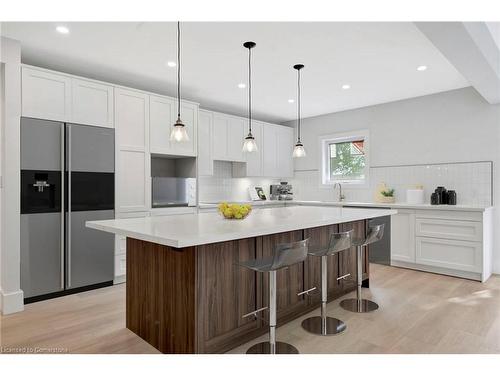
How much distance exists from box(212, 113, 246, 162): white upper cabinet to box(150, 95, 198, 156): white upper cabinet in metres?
0.63

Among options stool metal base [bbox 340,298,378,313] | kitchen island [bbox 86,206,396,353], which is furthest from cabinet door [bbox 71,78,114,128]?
stool metal base [bbox 340,298,378,313]

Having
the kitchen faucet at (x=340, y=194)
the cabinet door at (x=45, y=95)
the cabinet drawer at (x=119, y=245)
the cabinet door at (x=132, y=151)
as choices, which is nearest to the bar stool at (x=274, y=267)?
the cabinet drawer at (x=119, y=245)

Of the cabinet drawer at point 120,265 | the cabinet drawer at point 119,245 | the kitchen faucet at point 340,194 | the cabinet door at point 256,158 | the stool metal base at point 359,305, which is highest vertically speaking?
the cabinet door at point 256,158

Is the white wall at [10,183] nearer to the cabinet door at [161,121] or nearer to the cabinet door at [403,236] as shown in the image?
the cabinet door at [161,121]

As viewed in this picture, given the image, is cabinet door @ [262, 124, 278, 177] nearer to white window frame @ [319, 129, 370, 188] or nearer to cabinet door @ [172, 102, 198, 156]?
white window frame @ [319, 129, 370, 188]

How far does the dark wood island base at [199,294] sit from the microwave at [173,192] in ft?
5.16

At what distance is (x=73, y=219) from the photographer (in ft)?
11.3

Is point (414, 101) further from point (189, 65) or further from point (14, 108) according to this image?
point (14, 108)

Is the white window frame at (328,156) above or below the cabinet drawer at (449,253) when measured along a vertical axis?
above

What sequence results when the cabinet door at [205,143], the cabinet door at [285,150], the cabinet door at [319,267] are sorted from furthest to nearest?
the cabinet door at [285,150]
the cabinet door at [205,143]
the cabinet door at [319,267]

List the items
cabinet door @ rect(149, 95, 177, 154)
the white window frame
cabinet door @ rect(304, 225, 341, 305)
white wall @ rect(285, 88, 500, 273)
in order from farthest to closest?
the white window frame
white wall @ rect(285, 88, 500, 273)
cabinet door @ rect(149, 95, 177, 154)
cabinet door @ rect(304, 225, 341, 305)

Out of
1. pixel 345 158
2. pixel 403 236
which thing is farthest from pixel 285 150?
pixel 403 236

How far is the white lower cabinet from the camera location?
3965mm

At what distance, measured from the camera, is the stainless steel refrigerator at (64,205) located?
3170 mm
